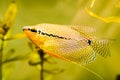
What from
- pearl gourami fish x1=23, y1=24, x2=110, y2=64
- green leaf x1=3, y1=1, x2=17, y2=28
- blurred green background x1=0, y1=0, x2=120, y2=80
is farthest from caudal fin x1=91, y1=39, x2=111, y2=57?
green leaf x1=3, y1=1, x2=17, y2=28

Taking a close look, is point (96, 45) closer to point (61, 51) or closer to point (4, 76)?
point (61, 51)

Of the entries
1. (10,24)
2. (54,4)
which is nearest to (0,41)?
(10,24)

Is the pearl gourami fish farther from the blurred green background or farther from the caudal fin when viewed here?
the blurred green background

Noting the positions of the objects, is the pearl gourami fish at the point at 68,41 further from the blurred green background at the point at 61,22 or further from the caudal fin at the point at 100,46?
the blurred green background at the point at 61,22

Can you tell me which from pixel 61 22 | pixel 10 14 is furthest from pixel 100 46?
pixel 10 14

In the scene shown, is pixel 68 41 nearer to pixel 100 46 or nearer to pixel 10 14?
pixel 100 46
